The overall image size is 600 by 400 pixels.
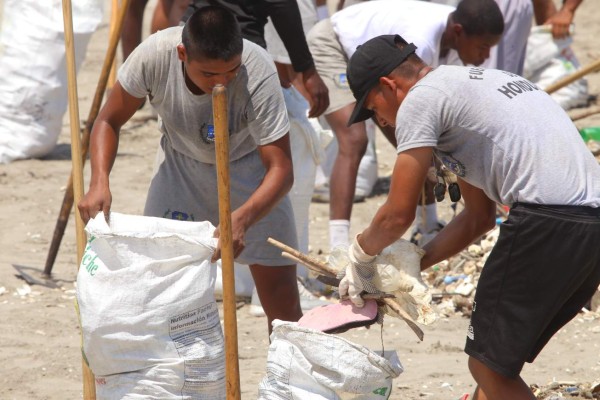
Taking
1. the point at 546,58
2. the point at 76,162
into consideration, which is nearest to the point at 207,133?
the point at 76,162

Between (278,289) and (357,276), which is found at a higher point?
(357,276)

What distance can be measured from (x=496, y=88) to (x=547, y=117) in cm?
17

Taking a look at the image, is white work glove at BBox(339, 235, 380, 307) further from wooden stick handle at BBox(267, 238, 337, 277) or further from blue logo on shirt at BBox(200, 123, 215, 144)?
blue logo on shirt at BBox(200, 123, 215, 144)

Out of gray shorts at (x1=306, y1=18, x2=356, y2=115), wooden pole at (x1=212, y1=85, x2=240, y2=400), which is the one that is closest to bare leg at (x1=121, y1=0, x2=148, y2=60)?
gray shorts at (x1=306, y1=18, x2=356, y2=115)

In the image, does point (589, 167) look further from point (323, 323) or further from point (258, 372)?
point (258, 372)

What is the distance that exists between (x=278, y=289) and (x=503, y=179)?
1.28m

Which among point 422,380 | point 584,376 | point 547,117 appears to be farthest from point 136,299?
point 584,376

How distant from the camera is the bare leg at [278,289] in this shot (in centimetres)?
416

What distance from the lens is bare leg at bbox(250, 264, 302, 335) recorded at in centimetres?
416

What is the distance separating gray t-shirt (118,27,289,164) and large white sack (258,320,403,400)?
0.73 m

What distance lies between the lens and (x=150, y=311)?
3340 mm

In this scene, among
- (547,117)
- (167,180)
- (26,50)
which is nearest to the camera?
(547,117)

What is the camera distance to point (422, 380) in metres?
4.54

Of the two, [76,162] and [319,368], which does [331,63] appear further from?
[319,368]
